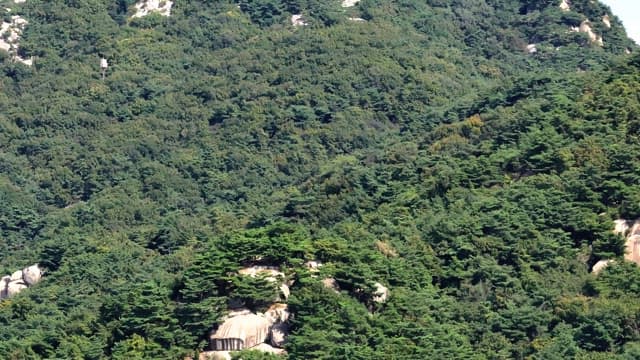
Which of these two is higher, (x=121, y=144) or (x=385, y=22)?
(x=385, y=22)

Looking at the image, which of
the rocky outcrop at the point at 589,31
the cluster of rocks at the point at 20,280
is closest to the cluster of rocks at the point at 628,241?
the cluster of rocks at the point at 20,280

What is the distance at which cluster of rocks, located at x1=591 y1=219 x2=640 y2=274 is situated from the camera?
79625 mm

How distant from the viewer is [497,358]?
7450 centimetres

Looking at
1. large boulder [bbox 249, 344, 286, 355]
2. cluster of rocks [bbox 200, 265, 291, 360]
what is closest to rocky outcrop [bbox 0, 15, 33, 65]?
cluster of rocks [bbox 200, 265, 291, 360]

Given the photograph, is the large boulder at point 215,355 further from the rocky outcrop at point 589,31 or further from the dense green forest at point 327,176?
the rocky outcrop at point 589,31

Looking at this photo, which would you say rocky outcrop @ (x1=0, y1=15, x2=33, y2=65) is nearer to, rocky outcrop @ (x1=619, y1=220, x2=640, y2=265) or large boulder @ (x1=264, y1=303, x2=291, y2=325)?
rocky outcrop @ (x1=619, y1=220, x2=640, y2=265)

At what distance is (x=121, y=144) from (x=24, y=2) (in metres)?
32.5

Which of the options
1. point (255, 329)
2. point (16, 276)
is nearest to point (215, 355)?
point (255, 329)

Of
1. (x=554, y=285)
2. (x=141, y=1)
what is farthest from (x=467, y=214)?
(x=141, y=1)

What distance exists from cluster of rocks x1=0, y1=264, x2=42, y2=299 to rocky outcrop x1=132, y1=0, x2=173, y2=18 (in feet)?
176

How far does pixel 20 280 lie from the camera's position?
325ft

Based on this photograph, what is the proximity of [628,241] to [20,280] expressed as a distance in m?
37.0

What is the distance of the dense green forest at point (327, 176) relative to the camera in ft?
246

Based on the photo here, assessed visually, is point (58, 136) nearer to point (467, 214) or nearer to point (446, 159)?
point (446, 159)
